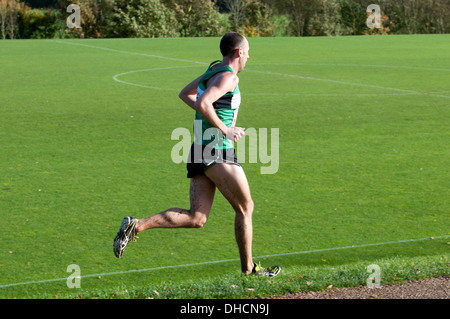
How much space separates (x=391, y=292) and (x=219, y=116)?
5.92ft

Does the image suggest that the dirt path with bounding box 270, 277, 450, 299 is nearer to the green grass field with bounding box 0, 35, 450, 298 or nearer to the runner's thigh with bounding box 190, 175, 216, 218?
the green grass field with bounding box 0, 35, 450, 298


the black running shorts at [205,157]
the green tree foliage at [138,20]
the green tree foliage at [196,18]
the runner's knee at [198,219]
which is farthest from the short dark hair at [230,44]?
the green tree foliage at [196,18]

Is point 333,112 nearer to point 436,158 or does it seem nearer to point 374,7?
point 436,158

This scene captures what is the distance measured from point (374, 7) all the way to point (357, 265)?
147ft

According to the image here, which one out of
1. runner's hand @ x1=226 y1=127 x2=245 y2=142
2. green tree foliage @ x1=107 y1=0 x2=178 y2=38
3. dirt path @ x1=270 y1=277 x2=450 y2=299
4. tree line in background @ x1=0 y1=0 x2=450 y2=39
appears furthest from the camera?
tree line in background @ x1=0 y1=0 x2=450 y2=39

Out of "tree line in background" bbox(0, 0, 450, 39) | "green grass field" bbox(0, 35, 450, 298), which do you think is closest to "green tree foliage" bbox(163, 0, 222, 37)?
"tree line in background" bbox(0, 0, 450, 39)

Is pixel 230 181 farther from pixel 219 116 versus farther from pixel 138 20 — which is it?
pixel 138 20

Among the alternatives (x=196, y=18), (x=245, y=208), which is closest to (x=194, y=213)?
(x=245, y=208)

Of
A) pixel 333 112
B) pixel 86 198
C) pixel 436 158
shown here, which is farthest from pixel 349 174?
pixel 333 112

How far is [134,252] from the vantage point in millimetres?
7168

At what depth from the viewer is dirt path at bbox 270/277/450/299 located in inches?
219

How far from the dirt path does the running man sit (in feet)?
1.73

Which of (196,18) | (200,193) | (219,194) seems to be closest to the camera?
(200,193)

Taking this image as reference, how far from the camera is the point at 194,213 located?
6219 mm
